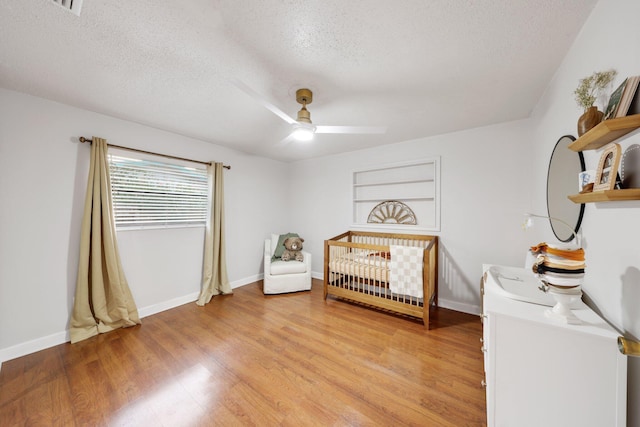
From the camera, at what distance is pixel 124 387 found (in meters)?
1.54

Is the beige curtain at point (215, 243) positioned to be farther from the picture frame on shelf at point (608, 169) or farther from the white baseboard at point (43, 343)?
the picture frame on shelf at point (608, 169)

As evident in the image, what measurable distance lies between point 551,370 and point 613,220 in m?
0.71

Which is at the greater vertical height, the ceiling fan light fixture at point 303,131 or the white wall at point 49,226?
the ceiling fan light fixture at point 303,131

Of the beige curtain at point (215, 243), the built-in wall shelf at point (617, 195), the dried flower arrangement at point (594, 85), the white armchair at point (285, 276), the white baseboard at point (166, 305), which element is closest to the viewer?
the built-in wall shelf at point (617, 195)

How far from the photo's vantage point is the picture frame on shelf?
0.83 metres

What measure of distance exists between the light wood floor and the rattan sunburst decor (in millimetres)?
1354

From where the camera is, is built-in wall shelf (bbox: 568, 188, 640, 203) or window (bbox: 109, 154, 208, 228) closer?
built-in wall shelf (bbox: 568, 188, 640, 203)

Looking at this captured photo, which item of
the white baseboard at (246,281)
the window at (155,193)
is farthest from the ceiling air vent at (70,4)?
the white baseboard at (246,281)

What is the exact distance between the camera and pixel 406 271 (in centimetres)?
243

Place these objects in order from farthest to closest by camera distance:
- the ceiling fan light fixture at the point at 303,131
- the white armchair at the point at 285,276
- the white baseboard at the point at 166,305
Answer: the white armchair at the point at 285,276 < the white baseboard at the point at 166,305 < the ceiling fan light fixture at the point at 303,131

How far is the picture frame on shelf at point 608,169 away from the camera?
0.83 m

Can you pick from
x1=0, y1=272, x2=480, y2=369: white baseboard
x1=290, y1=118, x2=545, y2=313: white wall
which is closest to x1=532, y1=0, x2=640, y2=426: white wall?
x1=290, y1=118, x2=545, y2=313: white wall

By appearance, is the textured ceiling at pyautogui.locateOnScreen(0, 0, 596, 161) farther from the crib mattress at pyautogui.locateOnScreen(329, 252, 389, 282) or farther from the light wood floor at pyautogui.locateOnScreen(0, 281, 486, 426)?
the light wood floor at pyautogui.locateOnScreen(0, 281, 486, 426)

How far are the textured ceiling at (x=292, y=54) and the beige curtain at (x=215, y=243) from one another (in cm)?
106
